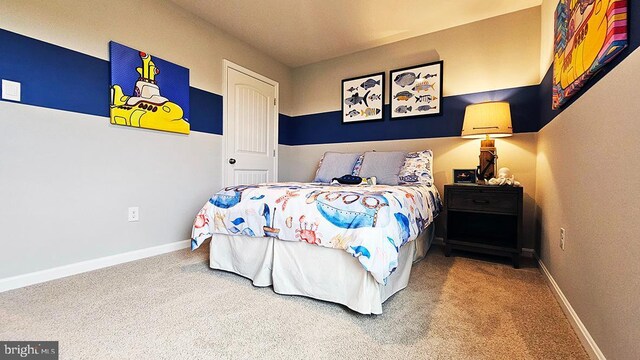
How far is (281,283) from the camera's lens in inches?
67.9

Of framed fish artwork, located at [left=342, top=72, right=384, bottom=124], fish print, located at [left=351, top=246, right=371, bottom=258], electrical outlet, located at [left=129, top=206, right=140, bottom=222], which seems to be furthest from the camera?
framed fish artwork, located at [left=342, top=72, right=384, bottom=124]

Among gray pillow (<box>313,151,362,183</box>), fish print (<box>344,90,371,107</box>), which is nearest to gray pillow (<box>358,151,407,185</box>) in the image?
gray pillow (<box>313,151,362,183</box>)

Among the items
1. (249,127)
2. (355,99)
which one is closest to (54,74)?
(249,127)

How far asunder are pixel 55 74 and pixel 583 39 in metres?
3.18

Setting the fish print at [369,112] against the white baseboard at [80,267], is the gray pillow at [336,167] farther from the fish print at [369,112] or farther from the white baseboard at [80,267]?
the white baseboard at [80,267]

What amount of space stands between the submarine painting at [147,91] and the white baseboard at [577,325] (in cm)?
316

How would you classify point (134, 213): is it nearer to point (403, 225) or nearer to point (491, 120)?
point (403, 225)

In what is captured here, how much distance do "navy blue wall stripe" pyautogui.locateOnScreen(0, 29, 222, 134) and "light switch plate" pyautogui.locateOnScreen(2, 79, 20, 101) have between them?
0.03 m

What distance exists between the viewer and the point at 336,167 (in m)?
3.11

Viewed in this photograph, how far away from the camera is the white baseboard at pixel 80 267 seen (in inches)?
69.4

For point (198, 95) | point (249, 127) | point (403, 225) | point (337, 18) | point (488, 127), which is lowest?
point (403, 225)

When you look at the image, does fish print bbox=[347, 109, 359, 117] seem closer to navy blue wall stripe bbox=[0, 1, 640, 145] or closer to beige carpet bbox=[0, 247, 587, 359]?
navy blue wall stripe bbox=[0, 1, 640, 145]

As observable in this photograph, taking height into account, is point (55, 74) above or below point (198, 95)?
below

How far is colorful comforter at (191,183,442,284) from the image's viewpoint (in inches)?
54.1
